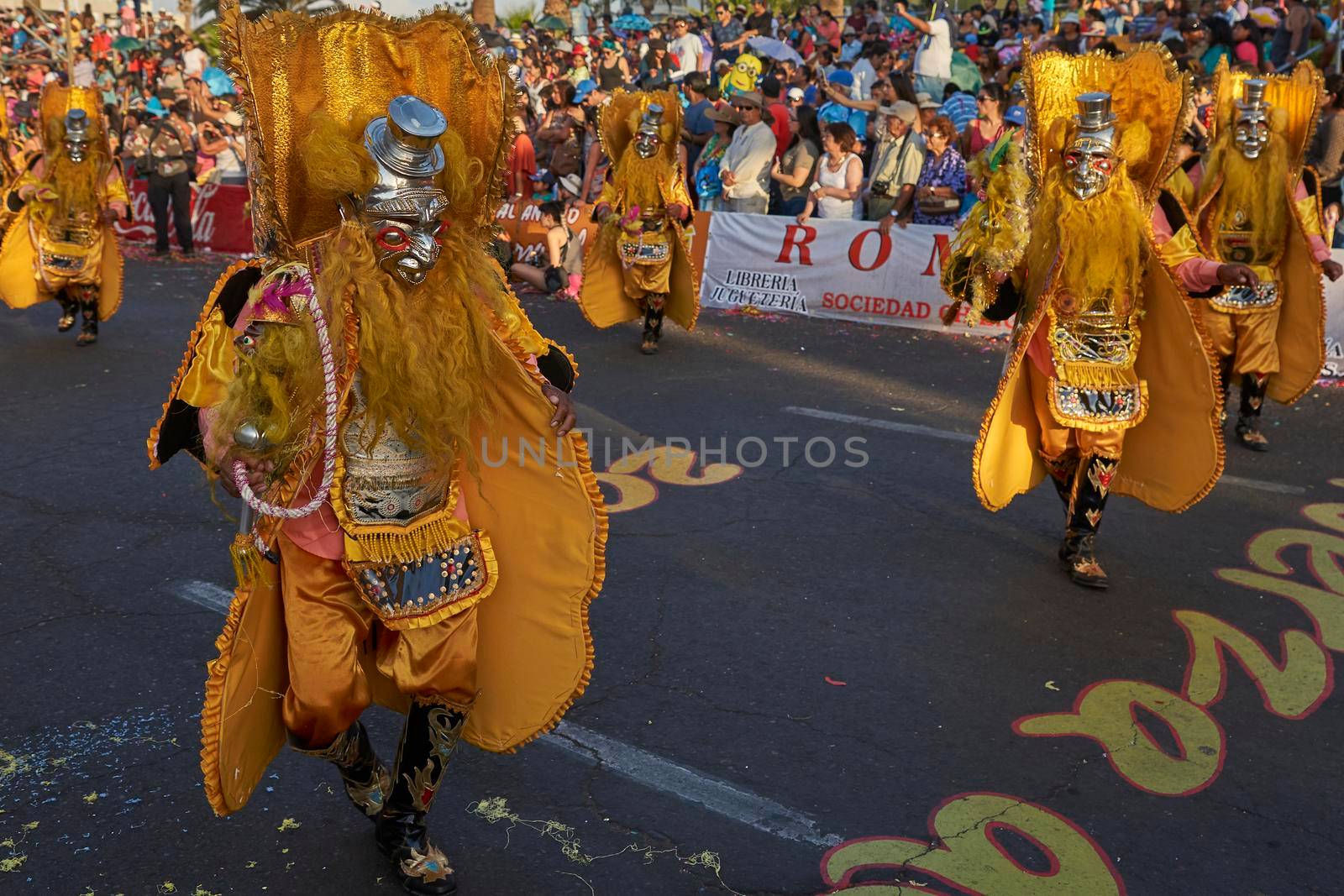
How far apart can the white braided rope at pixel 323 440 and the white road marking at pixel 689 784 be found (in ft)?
4.77

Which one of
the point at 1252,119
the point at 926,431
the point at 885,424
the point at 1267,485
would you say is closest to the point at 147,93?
the point at 885,424

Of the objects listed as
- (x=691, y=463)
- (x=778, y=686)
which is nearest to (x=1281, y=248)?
(x=691, y=463)

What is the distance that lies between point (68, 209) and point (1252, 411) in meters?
8.64

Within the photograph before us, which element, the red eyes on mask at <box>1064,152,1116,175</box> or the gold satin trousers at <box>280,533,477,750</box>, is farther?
the red eyes on mask at <box>1064,152,1116,175</box>

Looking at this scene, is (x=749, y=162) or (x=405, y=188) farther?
(x=749, y=162)

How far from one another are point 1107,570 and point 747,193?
8263mm

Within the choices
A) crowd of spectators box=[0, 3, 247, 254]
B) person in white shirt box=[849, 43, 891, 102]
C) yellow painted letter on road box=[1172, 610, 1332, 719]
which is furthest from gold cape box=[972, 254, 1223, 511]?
person in white shirt box=[849, 43, 891, 102]

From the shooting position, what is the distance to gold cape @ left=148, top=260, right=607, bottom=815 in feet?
9.85

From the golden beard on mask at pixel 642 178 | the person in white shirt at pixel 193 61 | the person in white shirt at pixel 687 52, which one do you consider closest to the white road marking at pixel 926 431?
the golden beard on mask at pixel 642 178

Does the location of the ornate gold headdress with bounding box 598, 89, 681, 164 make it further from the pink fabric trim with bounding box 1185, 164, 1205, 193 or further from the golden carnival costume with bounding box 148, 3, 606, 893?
the golden carnival costume with bounding box 148, 3, 606, 893

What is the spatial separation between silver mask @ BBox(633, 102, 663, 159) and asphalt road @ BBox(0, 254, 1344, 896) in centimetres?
313

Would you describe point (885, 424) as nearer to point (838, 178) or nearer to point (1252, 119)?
point (1252, 119)

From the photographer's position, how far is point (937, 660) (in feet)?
15.4

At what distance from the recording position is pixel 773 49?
17406 millimetres
